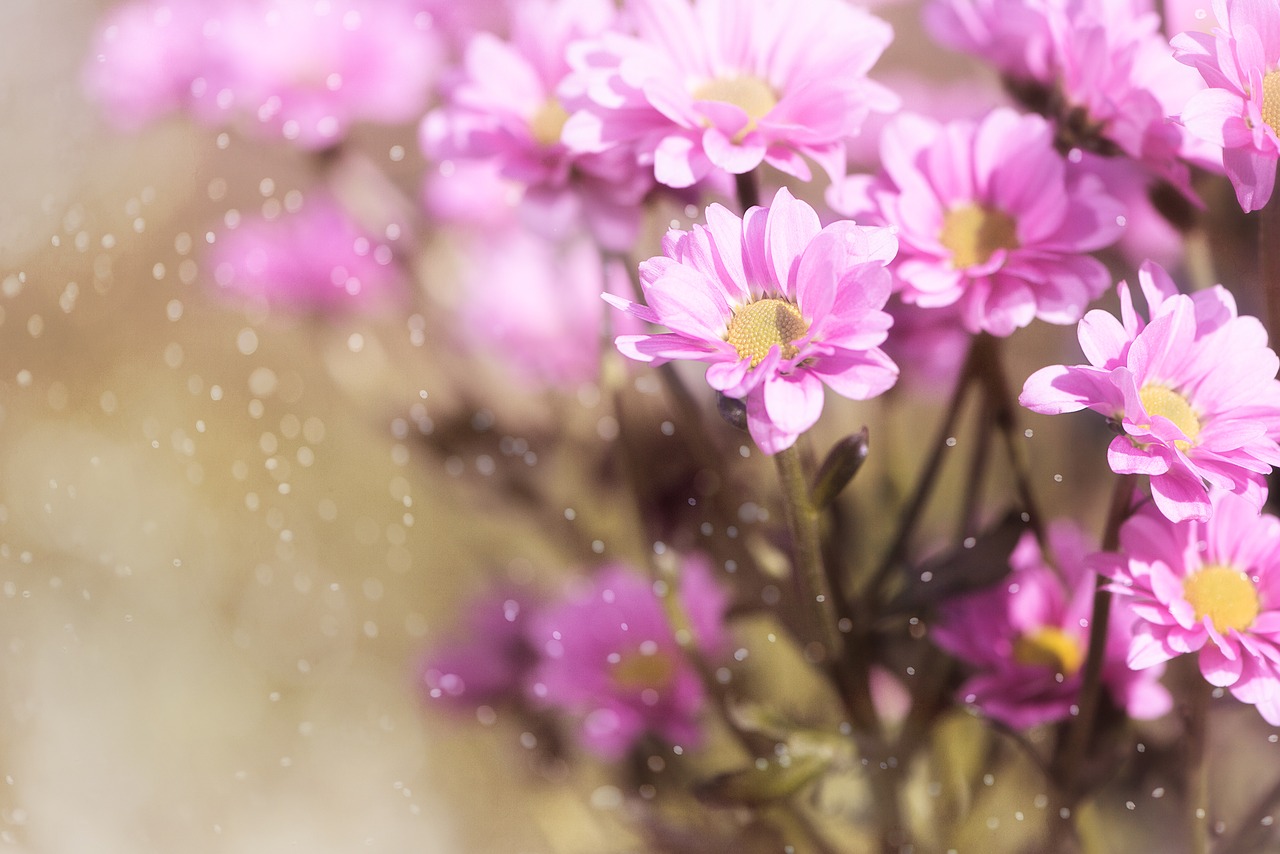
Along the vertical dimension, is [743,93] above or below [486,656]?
above

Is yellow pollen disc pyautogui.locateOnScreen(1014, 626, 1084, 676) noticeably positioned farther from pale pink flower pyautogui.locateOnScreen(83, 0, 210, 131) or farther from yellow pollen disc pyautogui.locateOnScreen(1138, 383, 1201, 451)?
pale pink flower pyautogui.locateOnScreen(83, 0, 210, 131)

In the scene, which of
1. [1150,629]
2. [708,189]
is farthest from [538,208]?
[1150,629]

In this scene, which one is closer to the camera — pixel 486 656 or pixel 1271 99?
pixel 1271 99

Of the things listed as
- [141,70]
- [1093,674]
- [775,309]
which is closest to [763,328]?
[775,309]

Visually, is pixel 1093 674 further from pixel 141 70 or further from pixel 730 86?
pixel 141 70

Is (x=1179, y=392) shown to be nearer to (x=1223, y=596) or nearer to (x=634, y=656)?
(x=1223, y=596)
